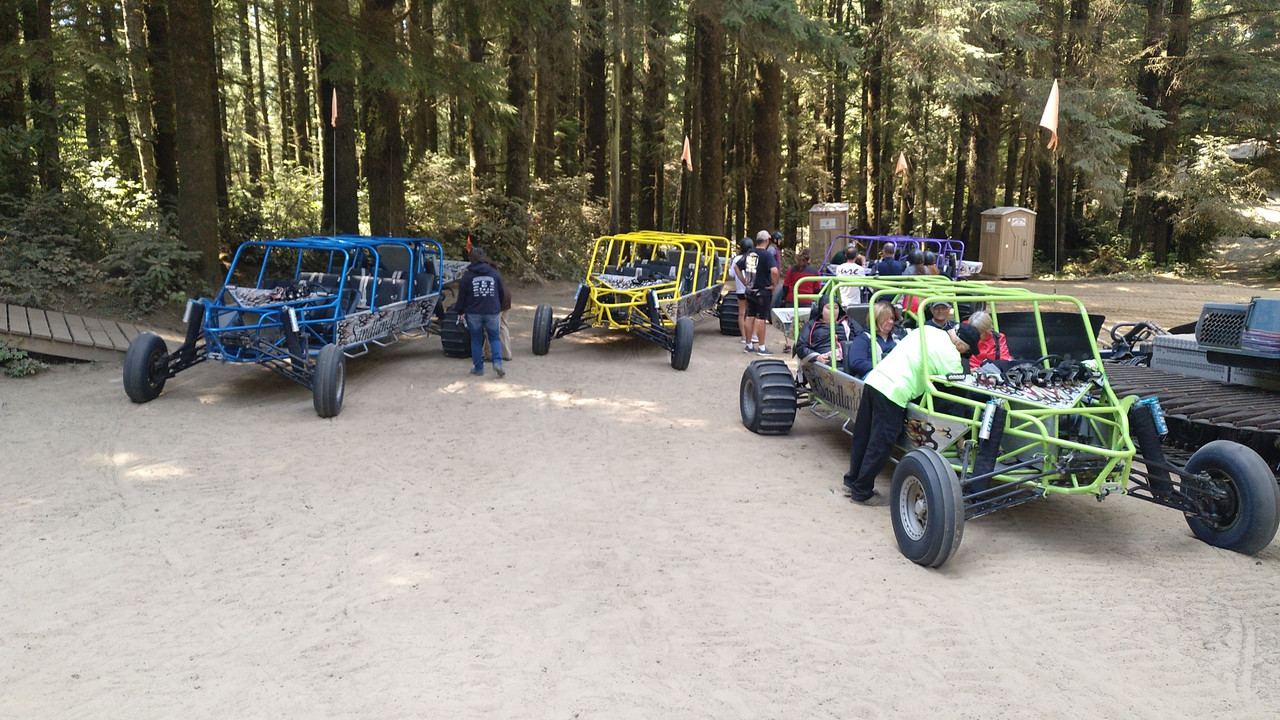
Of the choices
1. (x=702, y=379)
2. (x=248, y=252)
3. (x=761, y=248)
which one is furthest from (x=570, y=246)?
(x=702, y=379)

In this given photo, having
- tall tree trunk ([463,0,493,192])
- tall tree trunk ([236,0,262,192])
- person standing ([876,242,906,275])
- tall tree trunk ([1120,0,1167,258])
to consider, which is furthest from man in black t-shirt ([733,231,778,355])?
tall tree trunk ([1120,0,1167,258])

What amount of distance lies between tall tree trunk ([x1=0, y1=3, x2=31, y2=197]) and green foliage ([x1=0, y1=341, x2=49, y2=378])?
504 centimetres

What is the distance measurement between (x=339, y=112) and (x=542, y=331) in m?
7.74

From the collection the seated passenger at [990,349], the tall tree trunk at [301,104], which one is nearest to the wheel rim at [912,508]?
the seated passenger at [990,349]

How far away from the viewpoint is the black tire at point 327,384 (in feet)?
30.9

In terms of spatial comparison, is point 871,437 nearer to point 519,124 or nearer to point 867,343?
point 867,343

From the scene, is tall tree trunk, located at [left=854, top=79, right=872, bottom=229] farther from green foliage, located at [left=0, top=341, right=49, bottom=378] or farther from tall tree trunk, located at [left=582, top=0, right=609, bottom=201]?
green foliage, located at [left=0, top=341, right=49, bottom=378]

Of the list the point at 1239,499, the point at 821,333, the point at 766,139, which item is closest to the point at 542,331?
the point at 821,333

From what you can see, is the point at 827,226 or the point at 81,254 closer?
the point at 81,254

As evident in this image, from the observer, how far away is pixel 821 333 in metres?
9.20

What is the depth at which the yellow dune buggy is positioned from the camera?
1266 centimetres

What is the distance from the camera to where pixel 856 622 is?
16.9 feet

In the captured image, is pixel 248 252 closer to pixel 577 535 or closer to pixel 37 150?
pixel 37 150

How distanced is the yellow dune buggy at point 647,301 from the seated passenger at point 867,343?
14.0ft
